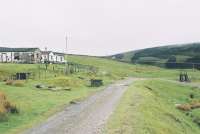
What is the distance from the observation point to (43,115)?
1508 inches

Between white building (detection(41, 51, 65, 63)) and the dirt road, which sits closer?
the dirt road

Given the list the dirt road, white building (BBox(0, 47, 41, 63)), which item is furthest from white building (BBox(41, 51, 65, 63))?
the dirt road

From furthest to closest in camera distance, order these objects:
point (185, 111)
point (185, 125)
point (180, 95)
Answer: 1. point (180, 95)
2. point (185, 111)
3. point (185, 125)

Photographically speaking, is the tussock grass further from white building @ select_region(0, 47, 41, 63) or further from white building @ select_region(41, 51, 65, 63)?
white building @ select_region(41, 51, 65, 63)

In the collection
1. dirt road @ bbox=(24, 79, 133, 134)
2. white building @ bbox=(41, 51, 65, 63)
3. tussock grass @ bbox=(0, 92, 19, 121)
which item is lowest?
dirt road @ bbox=(24, 79, 133, 134)

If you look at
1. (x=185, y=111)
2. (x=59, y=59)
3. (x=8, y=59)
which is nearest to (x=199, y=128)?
(x=185, y=111)

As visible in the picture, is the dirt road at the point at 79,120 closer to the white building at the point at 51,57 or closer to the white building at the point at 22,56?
the white building at the point at 22,56

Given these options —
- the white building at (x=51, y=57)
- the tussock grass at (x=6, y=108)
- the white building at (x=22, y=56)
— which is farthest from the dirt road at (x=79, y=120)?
the white building at (x=51, y=57)

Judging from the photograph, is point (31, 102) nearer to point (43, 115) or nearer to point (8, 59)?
point (43, 115)

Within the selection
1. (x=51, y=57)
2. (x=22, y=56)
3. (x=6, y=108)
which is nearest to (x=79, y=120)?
(x=6, y=108)

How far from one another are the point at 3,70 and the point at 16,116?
64.0 m

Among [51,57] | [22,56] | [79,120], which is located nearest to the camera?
[79,120]

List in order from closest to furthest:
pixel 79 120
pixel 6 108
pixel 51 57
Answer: pixel 79 120, pixel 6 108, pixel 51 57

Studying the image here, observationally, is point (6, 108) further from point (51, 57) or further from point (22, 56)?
point (51, 57)
